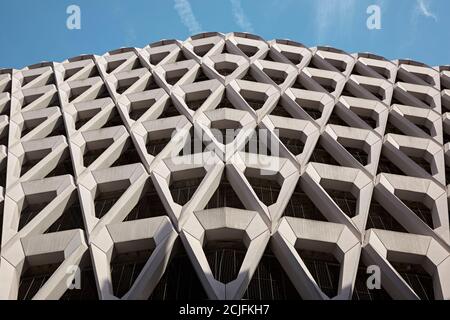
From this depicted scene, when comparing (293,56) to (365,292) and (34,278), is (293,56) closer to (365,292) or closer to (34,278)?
(365,292)

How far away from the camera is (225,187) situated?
14.5 meters

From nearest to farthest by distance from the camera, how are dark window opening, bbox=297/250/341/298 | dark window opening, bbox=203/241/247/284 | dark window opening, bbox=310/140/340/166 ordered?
dark window opening, bbox=203/241/247/284 → dark window opening, bbox=297/250/341/298 → dark window opening, bbox=310/140/340/166

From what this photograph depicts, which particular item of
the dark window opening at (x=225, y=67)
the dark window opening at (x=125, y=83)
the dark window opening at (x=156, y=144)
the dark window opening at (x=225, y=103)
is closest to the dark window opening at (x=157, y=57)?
the dark window opening at (x=125, y=83)

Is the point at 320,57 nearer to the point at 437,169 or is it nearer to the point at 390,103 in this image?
the point at 390,103

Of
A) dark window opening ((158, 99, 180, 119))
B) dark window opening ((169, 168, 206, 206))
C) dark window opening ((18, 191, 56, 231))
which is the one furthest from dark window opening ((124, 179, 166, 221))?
dark window opening ((158, 99, 180, 119))

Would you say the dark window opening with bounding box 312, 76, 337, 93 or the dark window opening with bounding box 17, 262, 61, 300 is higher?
the dark window opening with bounding box 312, 76, 337, 93

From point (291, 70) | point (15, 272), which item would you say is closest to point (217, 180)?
point (15, 272)

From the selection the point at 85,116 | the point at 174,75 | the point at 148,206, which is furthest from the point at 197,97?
the point at 148,206

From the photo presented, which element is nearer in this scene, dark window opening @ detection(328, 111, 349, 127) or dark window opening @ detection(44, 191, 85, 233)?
dark window opening @ detection(44, 191, 85, 233)

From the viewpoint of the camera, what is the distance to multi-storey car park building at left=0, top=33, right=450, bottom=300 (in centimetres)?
1155

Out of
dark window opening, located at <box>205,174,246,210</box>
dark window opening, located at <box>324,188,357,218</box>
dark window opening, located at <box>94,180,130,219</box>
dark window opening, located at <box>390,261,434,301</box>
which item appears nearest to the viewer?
dark window opening, located at <box>390,261,434,301</box>

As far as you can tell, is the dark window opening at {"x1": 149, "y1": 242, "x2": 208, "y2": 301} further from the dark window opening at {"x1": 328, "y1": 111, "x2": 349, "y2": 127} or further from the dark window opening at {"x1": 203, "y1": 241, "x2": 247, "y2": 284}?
the dark window opening at {"x1": 328, "y1": 111, "x2": 349, "y2": 127}

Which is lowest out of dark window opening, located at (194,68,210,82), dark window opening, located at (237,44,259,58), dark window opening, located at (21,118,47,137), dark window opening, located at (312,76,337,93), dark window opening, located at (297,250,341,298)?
dark window opening, located at (297,250,341,298)

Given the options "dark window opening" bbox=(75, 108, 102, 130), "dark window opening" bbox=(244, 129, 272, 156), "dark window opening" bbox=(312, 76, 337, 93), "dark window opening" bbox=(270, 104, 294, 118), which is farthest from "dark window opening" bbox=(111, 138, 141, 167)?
"dark window opening" bbox=(312, 76, 337, 93)
